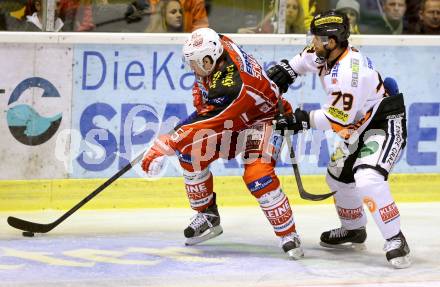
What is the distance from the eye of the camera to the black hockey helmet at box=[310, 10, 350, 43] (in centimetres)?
603

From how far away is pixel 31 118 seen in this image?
24.1 feet

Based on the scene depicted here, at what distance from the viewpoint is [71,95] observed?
7441 millimetres

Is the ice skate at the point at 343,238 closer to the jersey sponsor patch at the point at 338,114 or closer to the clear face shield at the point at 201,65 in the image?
the jersey sponsor patch at the point at 338,114

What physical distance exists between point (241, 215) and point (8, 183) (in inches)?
60.8

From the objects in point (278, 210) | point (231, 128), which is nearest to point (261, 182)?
point (278, 210)

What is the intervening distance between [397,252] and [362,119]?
0.74 m

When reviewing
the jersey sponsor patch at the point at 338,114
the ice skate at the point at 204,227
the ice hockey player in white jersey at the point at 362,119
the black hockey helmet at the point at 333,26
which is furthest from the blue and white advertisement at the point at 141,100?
the jersey sponsor patch at the point at 338,114

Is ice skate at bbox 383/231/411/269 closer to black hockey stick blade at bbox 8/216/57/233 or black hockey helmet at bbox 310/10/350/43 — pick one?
black hockey helmet at bbox 310/10/350/43

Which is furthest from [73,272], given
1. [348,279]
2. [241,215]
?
[241,215]

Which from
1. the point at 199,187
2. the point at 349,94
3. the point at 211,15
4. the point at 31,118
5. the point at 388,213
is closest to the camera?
the point at 349,94

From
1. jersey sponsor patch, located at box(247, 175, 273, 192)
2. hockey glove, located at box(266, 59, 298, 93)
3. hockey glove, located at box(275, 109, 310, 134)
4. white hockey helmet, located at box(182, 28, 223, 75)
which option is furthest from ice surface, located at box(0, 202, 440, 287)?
white hockey helmet, located at box(182, 28, 223, 75)

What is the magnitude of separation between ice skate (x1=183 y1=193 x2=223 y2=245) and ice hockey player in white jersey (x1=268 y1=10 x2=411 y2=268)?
87 cm

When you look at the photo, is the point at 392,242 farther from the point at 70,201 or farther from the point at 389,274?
the point at 70,201

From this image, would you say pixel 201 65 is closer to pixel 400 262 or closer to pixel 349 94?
pixel 349 94
